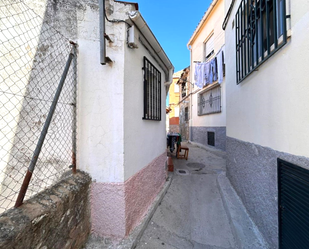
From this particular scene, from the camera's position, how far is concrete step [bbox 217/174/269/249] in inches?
97.2

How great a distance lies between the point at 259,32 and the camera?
9.18 feet

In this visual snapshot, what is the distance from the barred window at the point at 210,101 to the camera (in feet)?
33.0

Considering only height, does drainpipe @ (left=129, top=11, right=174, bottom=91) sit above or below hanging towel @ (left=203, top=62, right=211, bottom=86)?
below

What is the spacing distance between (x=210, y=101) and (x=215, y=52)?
321 cm

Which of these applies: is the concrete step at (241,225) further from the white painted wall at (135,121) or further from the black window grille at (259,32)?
the black window grille at (259,32)

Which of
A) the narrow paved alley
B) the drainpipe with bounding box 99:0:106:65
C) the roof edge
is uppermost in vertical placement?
the roof edge

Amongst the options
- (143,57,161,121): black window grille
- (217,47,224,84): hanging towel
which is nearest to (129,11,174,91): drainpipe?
(143,57,161,121): black window grille

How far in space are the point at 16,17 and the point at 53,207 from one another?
2574 millimetres

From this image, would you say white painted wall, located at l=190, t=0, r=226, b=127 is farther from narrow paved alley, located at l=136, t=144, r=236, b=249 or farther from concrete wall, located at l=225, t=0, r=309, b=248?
concrete wall, located at l=225, t=0, r=309, b=248

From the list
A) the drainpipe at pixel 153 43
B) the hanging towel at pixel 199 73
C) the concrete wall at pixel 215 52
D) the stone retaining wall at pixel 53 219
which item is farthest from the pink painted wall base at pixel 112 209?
the hanging towel at pixel 199 73

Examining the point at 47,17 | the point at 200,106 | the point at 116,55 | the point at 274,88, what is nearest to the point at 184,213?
the point at 274,88

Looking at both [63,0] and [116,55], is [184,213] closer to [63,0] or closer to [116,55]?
[116,55]

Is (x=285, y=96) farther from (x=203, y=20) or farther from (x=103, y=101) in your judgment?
(x=203, y=20)

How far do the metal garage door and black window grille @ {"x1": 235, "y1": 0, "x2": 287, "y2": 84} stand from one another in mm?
1523
